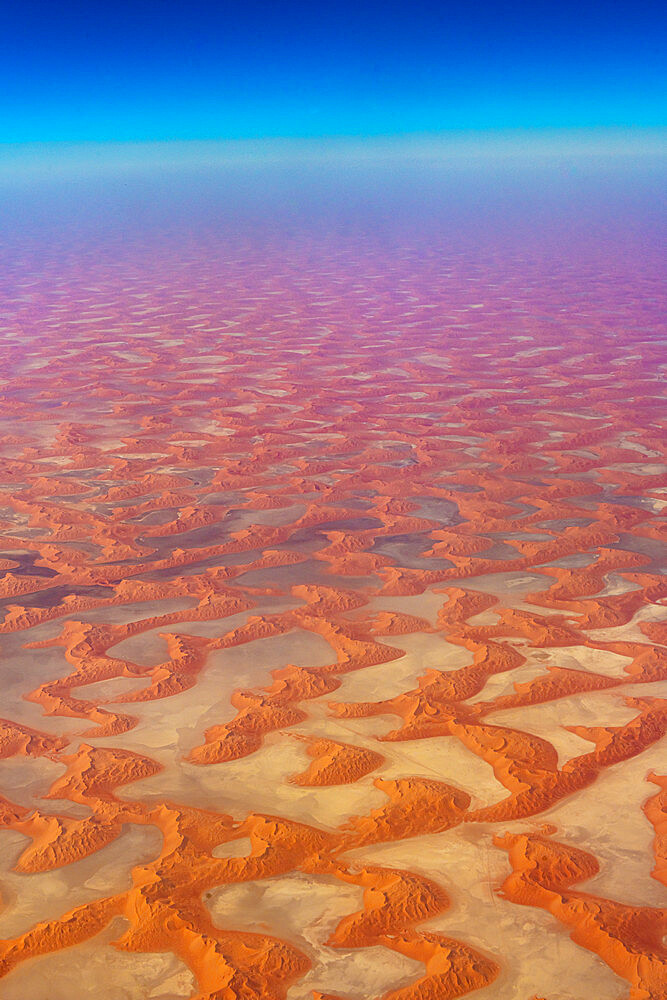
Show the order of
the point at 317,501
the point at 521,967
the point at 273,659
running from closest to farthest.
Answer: the point at 521,967
the point at 273,659
the point at 317,501

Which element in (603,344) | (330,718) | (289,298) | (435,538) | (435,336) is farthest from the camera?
(289,298)

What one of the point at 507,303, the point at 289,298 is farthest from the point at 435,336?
the point at 289,298

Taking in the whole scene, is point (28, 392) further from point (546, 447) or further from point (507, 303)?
point (507, 303)

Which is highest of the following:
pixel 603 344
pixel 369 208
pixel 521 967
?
pixel 369 208

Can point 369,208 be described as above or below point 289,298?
above

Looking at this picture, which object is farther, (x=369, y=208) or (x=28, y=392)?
(x=369, y=208)

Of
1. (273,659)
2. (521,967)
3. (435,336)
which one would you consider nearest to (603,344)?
(435,336)
